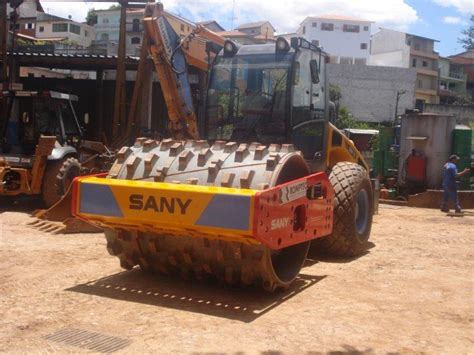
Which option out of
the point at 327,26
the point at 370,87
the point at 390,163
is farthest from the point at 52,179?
the point at 327,26

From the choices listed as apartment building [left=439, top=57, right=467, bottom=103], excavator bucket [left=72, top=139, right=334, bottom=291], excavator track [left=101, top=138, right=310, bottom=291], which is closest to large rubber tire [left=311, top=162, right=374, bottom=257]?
excavator bucket [left=72, top=139, right=334, bottom=291]

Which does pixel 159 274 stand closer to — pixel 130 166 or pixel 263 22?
pixel 130 166

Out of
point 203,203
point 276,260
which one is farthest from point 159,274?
point 203,203

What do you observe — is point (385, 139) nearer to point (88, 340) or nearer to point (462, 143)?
point (462, 143)

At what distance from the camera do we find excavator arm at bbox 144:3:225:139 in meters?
9.56

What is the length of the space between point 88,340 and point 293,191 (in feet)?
7.13

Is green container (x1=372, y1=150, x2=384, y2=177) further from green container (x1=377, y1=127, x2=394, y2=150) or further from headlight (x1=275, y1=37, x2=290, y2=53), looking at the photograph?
headlight (x1=275, y1=37, x2=290, y2=53)

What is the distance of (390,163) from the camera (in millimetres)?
18484

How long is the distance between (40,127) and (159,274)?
23.5ft

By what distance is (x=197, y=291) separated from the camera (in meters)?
5.93

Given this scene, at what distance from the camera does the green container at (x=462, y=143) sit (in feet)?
55.3

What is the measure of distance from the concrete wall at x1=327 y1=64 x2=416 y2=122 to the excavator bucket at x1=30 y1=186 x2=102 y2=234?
4384 centimetres

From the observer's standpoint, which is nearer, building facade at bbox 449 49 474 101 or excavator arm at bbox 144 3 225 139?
excavator arm at bbox 144 3 225 139

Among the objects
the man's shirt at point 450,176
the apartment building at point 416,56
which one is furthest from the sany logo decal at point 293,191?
the apartment building at point 416,56
